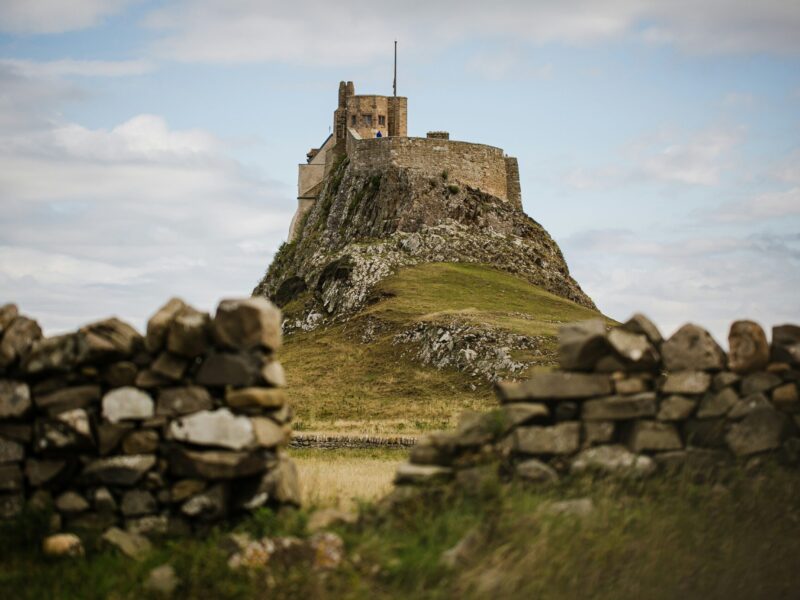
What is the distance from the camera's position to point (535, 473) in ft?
39.8

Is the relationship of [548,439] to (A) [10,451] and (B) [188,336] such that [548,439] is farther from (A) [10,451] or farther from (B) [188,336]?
(A) [10,451]

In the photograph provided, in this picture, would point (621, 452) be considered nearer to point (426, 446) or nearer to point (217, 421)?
point (426, 446)

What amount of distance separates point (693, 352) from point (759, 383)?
2.69 ft

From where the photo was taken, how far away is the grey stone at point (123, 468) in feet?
39.1

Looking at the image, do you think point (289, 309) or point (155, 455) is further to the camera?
point (289, 309)

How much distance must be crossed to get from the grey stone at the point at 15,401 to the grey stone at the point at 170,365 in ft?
4.82

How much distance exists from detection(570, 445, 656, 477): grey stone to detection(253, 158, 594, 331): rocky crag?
53.0 m

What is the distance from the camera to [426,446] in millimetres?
12375

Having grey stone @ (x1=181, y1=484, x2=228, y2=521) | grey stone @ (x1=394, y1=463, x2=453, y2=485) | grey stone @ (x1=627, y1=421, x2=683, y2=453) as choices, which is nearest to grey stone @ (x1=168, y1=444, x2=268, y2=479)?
grey stone @ (x1=181, y1=484, x2=228, y2=521)

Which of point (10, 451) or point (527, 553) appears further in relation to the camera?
point (10, 451)

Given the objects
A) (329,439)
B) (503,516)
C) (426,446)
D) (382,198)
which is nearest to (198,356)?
(426,446)

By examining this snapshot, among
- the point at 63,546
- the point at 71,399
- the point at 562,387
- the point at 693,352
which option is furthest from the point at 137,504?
the point at 693,352

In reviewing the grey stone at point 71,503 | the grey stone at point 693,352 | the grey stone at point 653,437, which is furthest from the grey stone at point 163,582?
the grey stone at point 693,352

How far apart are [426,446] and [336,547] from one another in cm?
193
